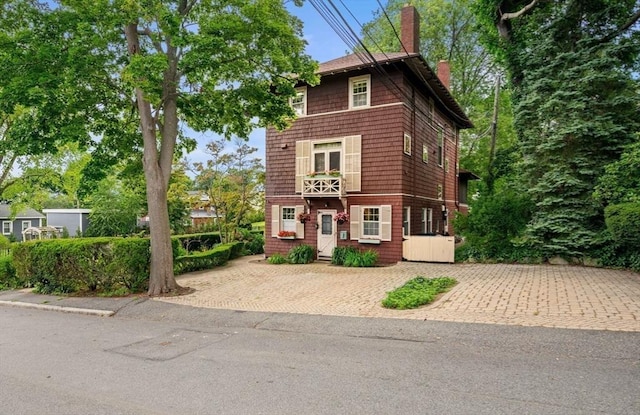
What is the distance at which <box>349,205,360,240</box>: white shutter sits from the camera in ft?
51.8

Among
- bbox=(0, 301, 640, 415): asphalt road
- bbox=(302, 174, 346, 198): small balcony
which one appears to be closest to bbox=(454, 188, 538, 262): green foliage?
bbox=(302, 174, 346, 198): small balcony

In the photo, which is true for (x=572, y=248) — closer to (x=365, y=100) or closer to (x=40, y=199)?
(x=365, y=100)

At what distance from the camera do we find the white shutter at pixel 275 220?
1759 centimetres

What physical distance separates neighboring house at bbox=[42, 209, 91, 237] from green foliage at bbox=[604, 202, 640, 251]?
37553 mm

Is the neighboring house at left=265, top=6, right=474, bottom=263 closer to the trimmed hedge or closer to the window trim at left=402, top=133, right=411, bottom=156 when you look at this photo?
the window trim at left=402, top=133, right=411, bottom=156

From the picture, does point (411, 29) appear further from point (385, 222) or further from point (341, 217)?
point (341, 217)

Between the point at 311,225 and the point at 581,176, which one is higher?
the point at 581,176

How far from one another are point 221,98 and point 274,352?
7.99 meters

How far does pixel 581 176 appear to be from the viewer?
1327cm

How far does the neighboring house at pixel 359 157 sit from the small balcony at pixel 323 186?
41 millimetres

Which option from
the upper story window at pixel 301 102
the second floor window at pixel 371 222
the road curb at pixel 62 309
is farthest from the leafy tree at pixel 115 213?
the second floor window at pixel 371 222

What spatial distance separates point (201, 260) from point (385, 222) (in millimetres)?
7713

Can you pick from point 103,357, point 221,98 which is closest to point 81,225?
point 221,98

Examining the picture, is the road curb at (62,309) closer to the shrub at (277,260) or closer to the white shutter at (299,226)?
the shrub at (277,260)
